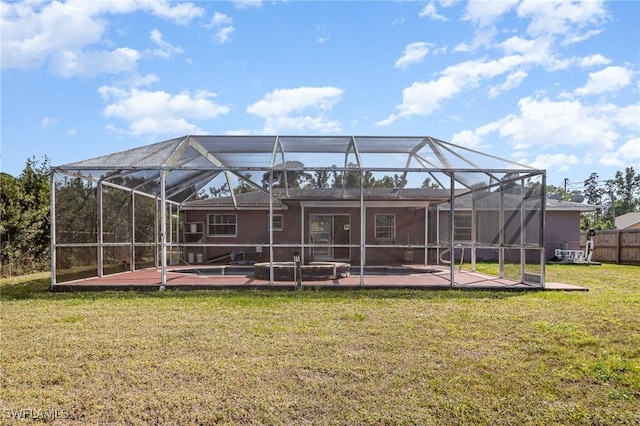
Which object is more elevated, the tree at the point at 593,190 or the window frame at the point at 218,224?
the tree at the point at 593,190

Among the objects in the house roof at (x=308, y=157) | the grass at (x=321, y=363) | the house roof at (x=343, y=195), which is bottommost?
the grass at (x=321, y=363)

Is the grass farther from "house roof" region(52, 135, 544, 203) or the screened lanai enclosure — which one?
"house roof" region(52, 135, 544, 203)

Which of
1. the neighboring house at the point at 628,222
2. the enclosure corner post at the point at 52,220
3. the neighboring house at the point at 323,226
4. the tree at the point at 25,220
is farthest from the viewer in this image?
the neighboring house at the point at 628,222

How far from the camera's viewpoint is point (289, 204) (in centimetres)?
1666

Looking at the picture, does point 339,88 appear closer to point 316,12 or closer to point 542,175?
point 316,12

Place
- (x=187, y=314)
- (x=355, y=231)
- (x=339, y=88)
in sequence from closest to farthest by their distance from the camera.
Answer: (x=187, y=314) → (x=339, y=88) → (x=355, y=231)

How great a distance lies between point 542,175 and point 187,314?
7.38 meters

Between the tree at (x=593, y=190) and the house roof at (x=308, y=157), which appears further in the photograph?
the tree at (x=593, y=190)

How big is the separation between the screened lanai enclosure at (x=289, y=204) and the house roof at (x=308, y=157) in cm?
4

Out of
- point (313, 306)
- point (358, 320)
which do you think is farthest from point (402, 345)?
point (313, 306)

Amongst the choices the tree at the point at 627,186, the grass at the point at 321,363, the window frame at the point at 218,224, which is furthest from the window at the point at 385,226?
the tree at the point at 627,186

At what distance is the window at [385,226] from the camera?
16.6 metres

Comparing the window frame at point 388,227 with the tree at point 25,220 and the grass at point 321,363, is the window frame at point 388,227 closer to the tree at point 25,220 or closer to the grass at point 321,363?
the grass at point 321,363

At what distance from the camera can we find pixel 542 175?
359 inches
